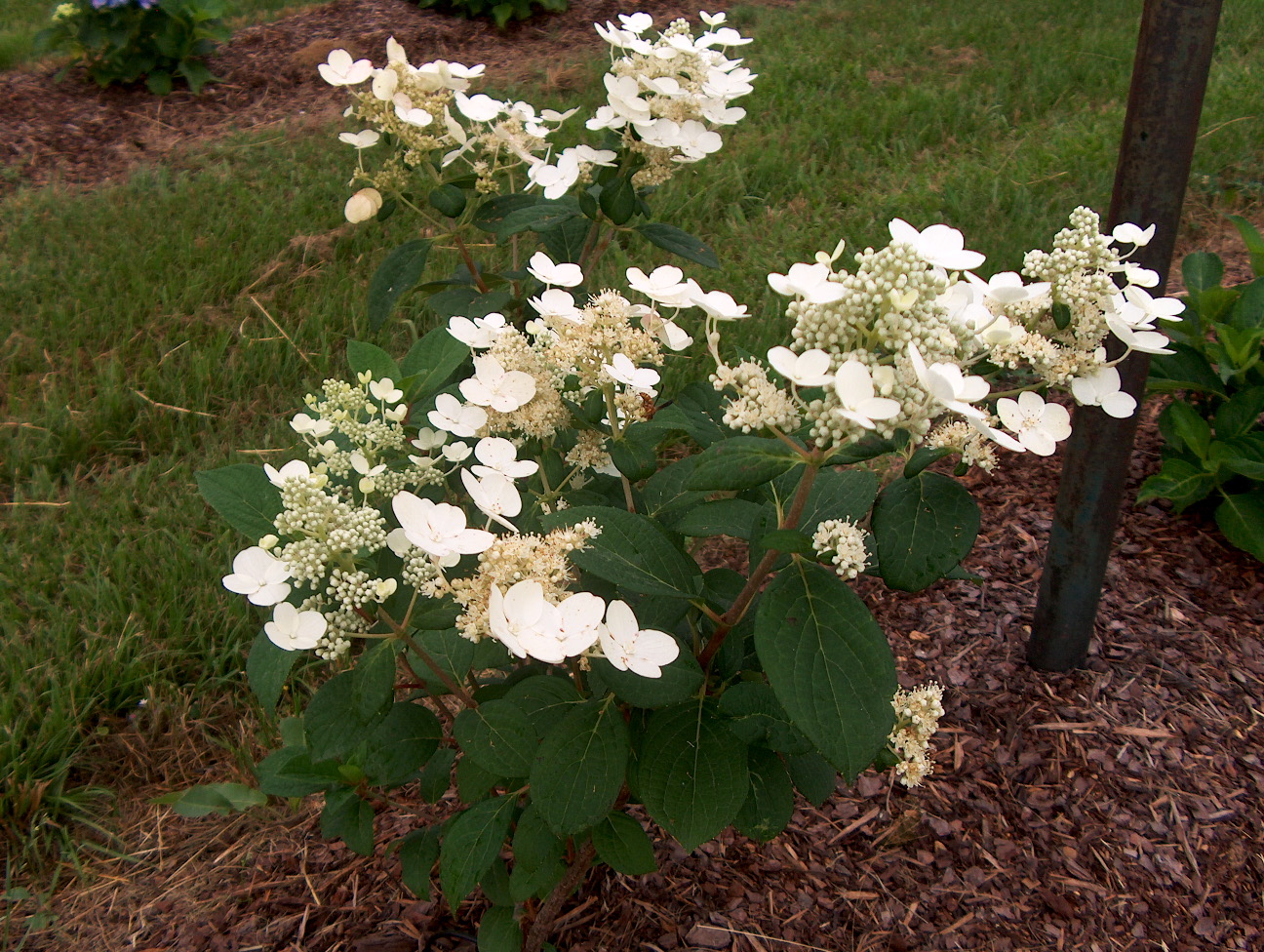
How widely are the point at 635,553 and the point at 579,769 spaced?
0.89ft

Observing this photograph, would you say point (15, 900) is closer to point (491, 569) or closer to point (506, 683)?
point (506, 683)

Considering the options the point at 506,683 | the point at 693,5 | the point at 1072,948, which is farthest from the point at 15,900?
the point at 693,5

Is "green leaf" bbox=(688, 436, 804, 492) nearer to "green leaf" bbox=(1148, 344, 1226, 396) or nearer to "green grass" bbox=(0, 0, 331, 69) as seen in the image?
"green leaf" bbox=(1148, 344, 1226, 396)

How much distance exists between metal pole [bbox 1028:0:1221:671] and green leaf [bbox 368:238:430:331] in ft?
4.37

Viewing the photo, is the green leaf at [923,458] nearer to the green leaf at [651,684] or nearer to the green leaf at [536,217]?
the green leaf at [651,684]

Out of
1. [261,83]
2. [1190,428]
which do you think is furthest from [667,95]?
[261,83]

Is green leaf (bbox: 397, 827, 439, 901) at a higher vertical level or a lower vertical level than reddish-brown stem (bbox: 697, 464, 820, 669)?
lower

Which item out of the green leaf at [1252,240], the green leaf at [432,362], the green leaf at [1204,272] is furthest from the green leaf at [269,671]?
the green leaf at [1252,240]

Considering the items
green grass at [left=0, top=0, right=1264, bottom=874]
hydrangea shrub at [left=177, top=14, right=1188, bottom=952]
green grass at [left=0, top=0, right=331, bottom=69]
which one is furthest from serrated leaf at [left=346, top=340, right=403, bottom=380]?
green grass at [left=0, top=0, right=331, bottom=69]

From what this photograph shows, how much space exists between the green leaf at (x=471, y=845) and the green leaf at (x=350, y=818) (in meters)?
0.18

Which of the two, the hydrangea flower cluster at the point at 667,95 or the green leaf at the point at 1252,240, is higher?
the hydrangea flower cluster at the point at 667,95

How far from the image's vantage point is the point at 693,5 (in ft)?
19.5

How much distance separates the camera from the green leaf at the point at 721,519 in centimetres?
120

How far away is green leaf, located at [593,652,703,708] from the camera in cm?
115
